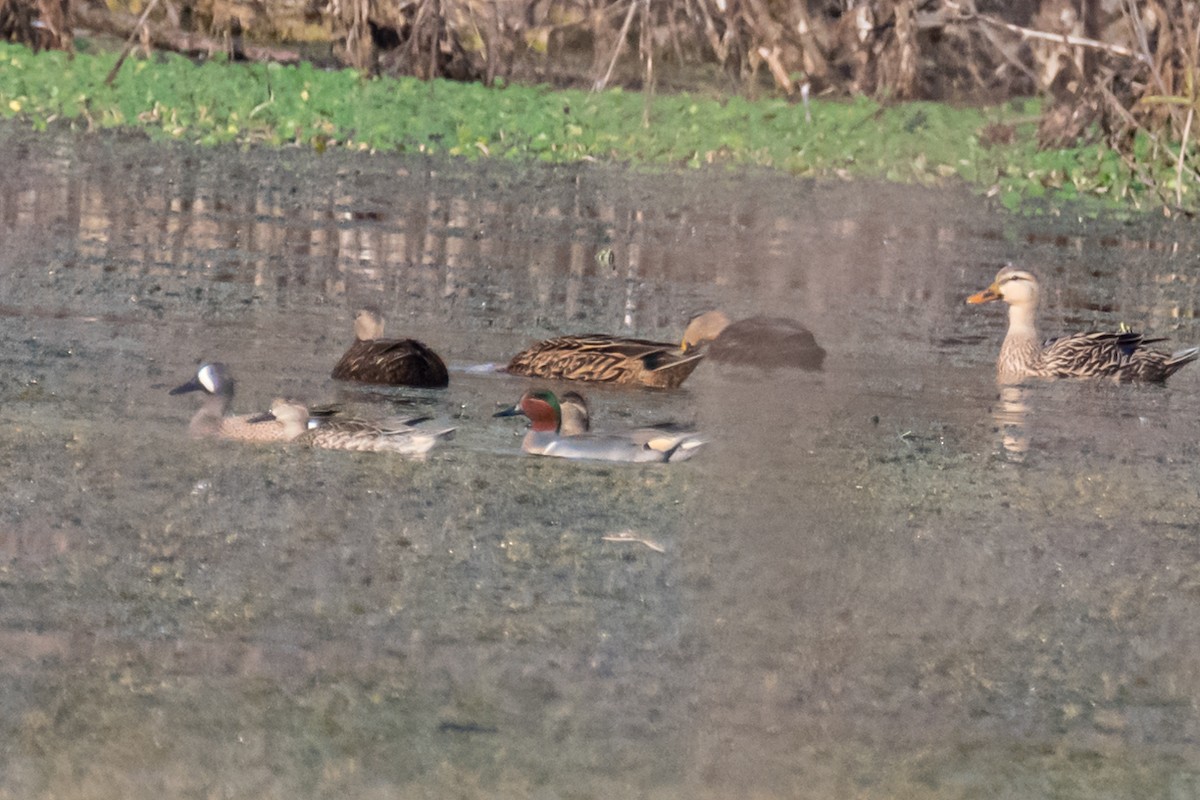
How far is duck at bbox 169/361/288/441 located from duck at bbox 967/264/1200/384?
→ 3.52m

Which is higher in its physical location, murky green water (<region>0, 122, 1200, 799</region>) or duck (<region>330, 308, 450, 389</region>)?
duck (<region>330, 308, 450, 389</region>)

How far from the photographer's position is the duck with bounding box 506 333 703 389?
8.48m

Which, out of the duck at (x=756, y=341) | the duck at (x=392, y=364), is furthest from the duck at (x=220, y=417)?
the duck at (x=756, y=341)

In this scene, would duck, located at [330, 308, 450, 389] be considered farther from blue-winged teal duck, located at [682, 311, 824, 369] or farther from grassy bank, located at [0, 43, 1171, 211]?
grassy bank, located at [0, 43, 1171, 211]

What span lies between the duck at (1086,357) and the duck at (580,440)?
2.54m

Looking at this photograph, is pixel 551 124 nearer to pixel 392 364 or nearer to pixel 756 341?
pixel 756 341

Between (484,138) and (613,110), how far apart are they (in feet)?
9.51

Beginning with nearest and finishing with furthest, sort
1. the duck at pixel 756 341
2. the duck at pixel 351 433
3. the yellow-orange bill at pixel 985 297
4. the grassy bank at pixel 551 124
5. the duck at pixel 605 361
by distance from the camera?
the duck at pixel 351 433 → the duck at pixel 605 361 → the duck at pixel 756 341 → the yellow-orange bill at pixel 985 297 → the grassy bank at pixel 551 124

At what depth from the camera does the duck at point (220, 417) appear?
A: 705cm

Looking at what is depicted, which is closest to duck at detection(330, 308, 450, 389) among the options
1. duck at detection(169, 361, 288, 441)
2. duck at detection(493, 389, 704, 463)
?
duck at detection(169, 361, 288, 441)

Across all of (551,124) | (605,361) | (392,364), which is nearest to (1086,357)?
(605,361)

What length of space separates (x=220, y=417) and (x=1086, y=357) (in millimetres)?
3997

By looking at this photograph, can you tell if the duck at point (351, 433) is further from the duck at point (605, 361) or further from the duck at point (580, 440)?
the duck at point (605, 361)

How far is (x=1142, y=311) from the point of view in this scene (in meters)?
11.5
